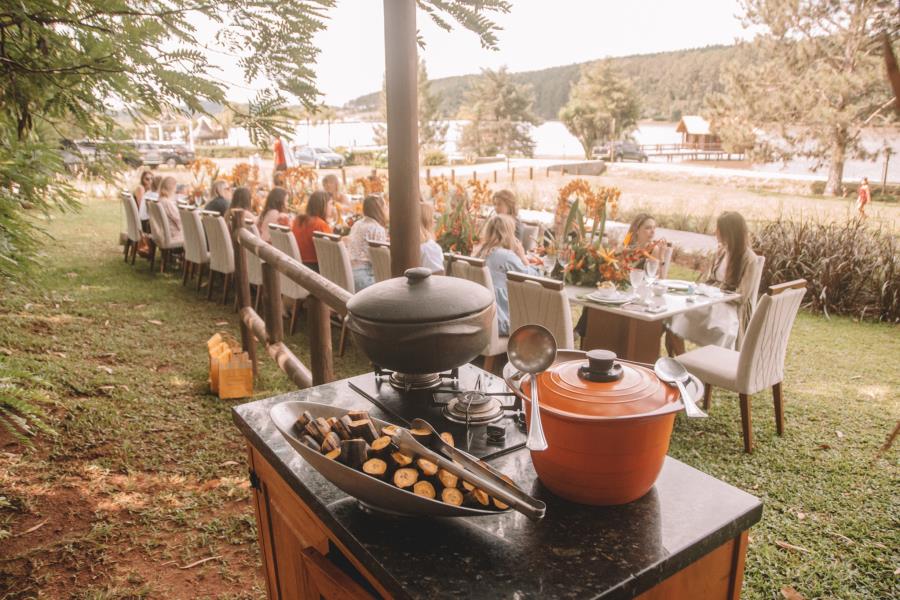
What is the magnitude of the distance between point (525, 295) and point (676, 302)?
1.14 m

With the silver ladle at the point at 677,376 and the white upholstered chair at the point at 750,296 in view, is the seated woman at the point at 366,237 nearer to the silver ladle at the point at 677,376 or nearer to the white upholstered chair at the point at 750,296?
the white upholstered chair at the point at 750,296

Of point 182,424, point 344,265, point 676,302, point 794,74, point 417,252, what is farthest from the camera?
point 794,74

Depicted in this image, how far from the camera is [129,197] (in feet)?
25.2

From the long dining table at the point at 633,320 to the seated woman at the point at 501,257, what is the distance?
475 mm

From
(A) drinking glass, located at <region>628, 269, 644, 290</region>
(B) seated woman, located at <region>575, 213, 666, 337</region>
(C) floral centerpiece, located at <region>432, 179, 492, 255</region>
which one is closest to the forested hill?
(C) floral centerpiece, located at <region>432, 179, 492, 255</region>

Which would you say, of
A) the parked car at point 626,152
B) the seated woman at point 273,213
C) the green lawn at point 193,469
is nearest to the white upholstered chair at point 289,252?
the green lawn at point 193,469

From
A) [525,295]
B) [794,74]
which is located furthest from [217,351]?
[794,74]

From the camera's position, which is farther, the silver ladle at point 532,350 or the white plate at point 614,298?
the white plate at point 614,298

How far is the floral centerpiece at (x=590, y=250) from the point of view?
442 centimetres

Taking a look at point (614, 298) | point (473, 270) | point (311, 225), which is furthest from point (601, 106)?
point (473, 270)

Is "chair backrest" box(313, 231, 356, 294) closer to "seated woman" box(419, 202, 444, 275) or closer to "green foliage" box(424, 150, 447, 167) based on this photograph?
"seated woman" box(419, 202, 444, 275)

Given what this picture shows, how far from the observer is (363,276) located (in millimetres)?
5309

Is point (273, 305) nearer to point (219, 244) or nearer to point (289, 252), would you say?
point (289, 252)

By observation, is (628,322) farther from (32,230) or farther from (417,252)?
(32,230)
